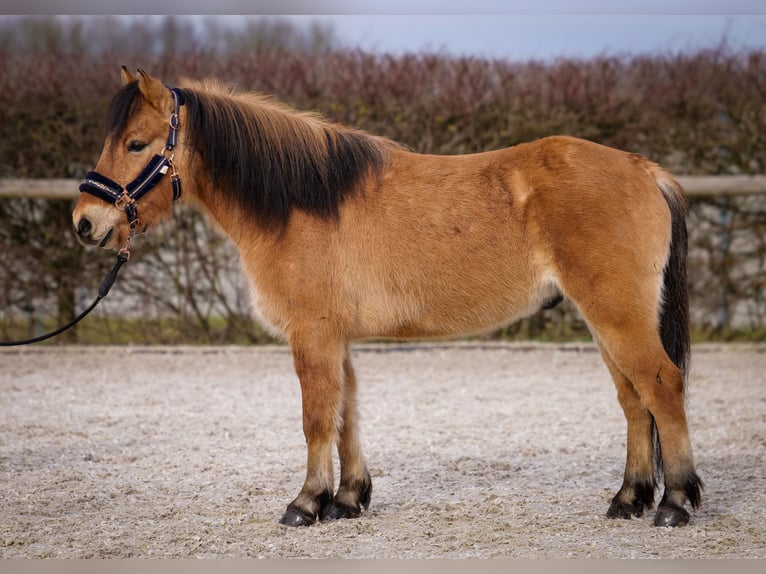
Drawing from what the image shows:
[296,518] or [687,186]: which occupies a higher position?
[687,186]

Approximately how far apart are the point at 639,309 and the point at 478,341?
5534 millimetres

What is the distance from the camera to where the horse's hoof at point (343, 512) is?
14.5 feet

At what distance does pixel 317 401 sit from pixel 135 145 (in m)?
1.60

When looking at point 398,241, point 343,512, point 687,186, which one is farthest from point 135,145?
point 687,186

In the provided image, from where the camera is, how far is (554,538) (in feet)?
13.1

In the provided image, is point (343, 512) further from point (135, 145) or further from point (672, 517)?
point (135, 145)

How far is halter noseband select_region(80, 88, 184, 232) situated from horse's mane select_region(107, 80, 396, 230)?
0.26 feet

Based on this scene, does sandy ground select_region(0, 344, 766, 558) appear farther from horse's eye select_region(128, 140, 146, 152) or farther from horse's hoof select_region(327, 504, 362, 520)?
horse's eye select_region(128, 140, 146, 152)

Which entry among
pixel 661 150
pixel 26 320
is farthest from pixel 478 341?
pixel 26 320

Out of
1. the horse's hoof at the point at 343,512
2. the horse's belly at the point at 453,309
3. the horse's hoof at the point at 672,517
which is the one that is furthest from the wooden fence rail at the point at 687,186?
the horse's hoof at the point at 343,512

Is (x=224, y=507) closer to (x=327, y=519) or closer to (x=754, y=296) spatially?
(x=327, y=519)

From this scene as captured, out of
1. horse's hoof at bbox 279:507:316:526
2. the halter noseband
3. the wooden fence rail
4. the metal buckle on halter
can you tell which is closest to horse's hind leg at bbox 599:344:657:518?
horse's hoof at bbox 279:507:316:526

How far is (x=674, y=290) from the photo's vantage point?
174 inches

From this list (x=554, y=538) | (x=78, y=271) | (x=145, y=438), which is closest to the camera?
(x=554, y=538)
